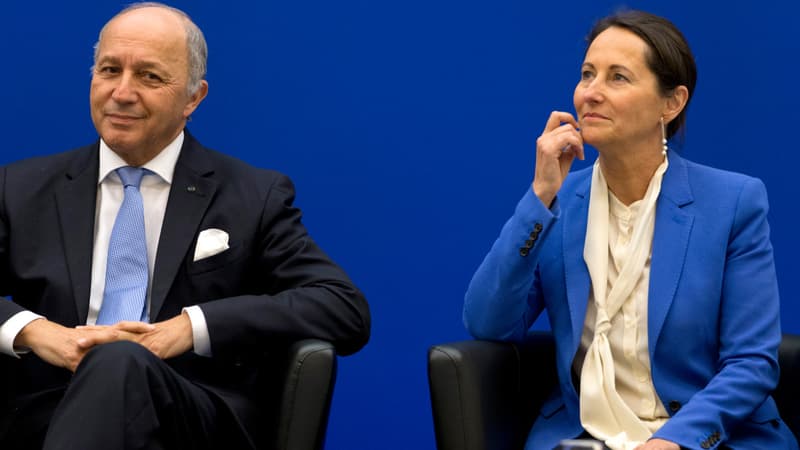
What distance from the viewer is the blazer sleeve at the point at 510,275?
2830mm

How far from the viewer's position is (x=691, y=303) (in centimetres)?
281

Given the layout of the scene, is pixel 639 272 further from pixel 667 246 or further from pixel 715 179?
pixel 715 179

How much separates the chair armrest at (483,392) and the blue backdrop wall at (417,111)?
0.91 meters

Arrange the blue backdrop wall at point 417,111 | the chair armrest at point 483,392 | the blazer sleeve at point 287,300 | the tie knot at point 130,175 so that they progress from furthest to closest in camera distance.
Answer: the blue backdrop wall at point 417,111, the tie knot at point 130,175, the blazer sleeve at point 287,300, the chair armrest at point 483,392

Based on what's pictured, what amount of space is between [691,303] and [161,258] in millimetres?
1192

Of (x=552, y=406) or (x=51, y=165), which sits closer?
(x=552, y=406)

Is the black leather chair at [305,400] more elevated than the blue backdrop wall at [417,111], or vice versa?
the blue backdrop wall at [417,111]

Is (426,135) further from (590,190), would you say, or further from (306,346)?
(306,346)

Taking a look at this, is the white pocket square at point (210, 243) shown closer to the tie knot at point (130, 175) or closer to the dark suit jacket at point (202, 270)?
the dark suit jacket at point (202, 270)

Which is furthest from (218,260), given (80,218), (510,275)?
(510,275)

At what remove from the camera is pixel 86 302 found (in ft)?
9.59

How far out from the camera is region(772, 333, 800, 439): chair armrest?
9.68 ft

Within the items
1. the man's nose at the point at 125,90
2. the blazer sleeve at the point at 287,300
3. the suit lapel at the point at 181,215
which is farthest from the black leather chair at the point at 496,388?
the man's nose at the point at 125,90

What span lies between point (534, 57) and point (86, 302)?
62.6 inches
